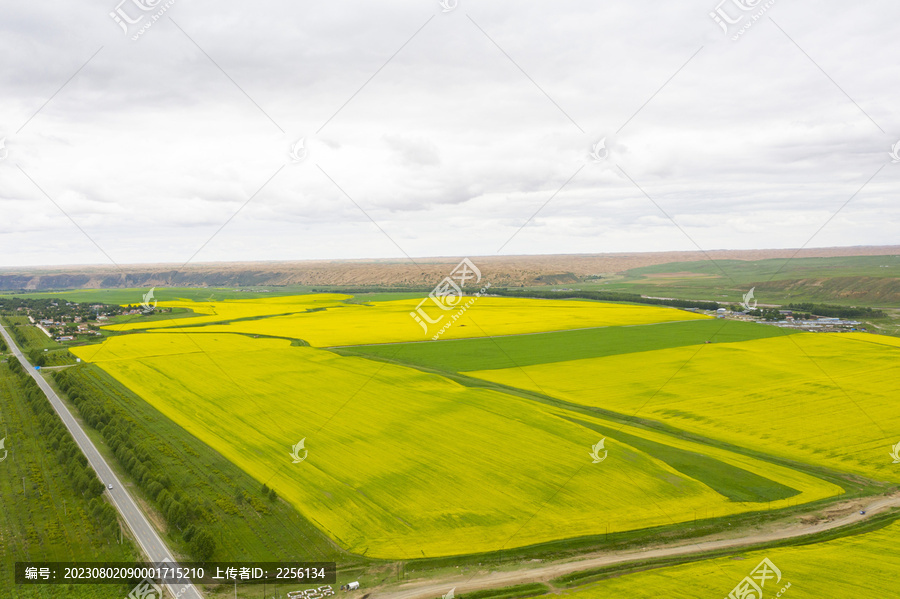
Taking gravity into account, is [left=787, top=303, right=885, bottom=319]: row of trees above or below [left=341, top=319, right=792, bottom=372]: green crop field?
above

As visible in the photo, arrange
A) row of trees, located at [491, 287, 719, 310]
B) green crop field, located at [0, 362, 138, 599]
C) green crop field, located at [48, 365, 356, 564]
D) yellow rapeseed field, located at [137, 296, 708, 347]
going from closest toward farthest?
1. green crop field, located at [0, 362, 138, 599]
2. green crop field, located at [48, 365, 356, 564]
3. yellow rapeseed field, located at [137, 296, 708, 347]
4. row of trees, located at [491, 287, 719, 310]

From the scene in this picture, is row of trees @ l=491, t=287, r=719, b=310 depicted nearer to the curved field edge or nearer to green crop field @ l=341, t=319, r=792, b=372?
green crop field @ l=341, t=319, r=792, b=372

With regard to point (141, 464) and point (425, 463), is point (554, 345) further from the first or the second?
point (141, 464)

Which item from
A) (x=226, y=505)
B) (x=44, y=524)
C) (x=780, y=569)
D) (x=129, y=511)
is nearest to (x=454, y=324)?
(x=226, y=505)

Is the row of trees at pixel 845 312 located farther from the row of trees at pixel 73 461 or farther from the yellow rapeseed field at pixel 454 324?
the row of trees at pixel 73 461

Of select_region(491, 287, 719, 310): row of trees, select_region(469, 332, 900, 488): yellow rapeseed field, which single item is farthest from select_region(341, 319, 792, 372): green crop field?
select_region(491, 287, 719, 310): row of trees

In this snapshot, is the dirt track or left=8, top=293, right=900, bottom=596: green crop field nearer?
the dirt track

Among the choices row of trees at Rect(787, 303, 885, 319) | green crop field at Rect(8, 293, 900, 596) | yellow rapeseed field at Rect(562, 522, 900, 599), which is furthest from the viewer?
row of trees at Rect(787, 303, 885, 319)
